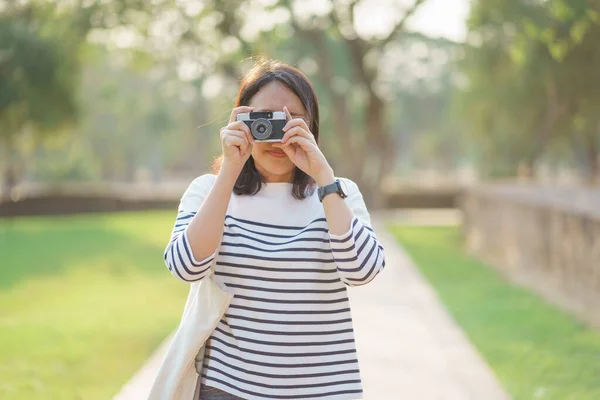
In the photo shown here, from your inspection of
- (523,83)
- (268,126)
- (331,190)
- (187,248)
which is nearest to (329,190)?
(331,190)

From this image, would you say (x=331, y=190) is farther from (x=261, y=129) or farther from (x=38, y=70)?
(x=38, y=70)

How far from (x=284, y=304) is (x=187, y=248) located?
0.94 ft

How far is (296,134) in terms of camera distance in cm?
227

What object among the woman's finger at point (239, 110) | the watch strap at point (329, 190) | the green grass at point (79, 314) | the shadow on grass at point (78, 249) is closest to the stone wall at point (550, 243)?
the green grass at point (79, 314)

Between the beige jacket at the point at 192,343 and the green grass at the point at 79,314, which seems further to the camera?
the green grass at the point at 79,314

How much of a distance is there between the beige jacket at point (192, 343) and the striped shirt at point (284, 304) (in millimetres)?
35

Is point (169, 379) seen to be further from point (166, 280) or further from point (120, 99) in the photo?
point (120, 99)

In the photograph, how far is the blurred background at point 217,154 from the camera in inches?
308

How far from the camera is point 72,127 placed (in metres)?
25.3

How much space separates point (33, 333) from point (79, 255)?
9.55 m

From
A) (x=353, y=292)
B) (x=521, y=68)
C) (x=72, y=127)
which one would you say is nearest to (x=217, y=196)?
(x=353, y=292)

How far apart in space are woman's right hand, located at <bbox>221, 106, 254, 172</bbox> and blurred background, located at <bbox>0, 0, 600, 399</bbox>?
15.6 inches

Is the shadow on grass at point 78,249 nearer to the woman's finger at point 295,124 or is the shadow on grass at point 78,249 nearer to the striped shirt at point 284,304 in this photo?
the striped shirt at point 284,304

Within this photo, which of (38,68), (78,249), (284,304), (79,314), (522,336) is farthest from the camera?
(38,68)
